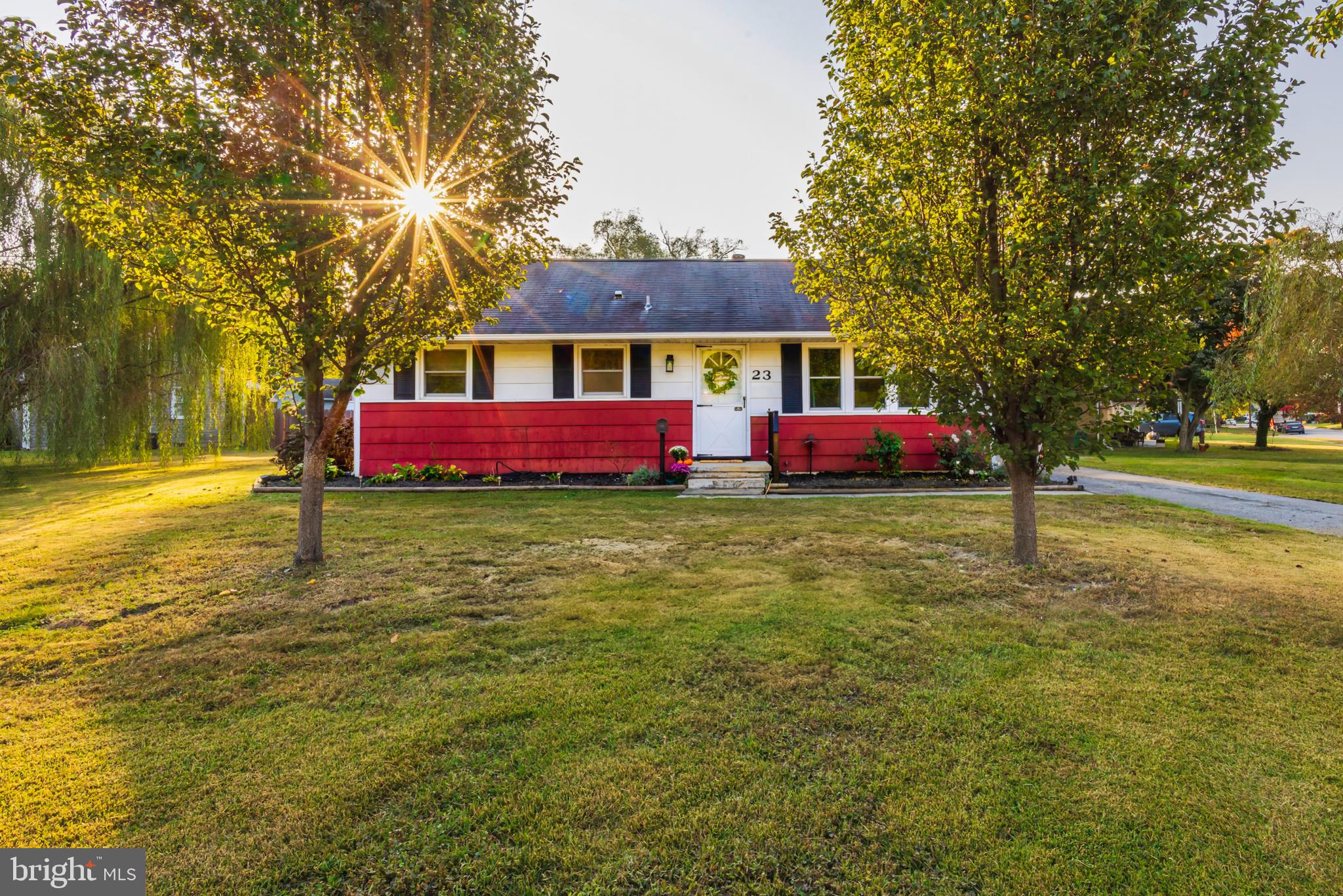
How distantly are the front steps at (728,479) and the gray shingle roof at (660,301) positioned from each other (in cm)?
256

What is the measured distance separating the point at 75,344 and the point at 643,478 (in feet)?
36.2

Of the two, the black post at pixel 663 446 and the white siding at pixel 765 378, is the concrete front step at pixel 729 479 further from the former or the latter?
the white siding at pixel 765 378

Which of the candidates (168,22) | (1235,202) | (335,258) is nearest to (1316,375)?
(1235,202)

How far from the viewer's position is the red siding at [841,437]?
10680mm

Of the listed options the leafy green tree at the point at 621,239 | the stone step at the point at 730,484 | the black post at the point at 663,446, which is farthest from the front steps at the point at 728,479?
the leafy green tree at the point at 621,239

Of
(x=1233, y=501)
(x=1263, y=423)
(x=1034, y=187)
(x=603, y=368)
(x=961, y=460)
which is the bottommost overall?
(x=1233, y=501)

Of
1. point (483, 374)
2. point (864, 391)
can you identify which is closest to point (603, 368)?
point (483, 374)

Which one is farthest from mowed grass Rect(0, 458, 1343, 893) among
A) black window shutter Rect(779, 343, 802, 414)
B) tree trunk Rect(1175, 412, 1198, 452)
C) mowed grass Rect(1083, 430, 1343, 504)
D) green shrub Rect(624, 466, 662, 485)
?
tree trunk Rect(1175, 412, 1198, 452)

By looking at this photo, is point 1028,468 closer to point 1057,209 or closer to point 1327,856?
point 1057,209

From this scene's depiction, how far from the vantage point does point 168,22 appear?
3.74 meters

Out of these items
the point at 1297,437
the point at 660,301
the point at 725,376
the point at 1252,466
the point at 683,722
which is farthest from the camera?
the point at 1297,437

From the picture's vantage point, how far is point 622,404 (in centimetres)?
1072

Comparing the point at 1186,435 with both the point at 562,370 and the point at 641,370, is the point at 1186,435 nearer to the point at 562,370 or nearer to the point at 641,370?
the point at 641,370

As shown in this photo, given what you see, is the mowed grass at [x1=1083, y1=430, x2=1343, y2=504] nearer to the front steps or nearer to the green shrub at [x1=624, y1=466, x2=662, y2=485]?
the front steps
